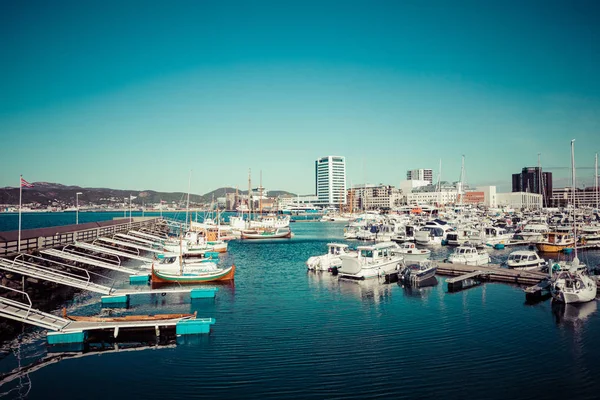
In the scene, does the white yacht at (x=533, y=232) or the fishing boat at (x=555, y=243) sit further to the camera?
the white yacht at (x=533, y=232)

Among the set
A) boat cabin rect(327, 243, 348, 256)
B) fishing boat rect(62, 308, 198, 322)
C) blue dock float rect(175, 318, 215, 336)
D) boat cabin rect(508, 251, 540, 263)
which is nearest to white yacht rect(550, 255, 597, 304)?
boat cabin rect(508, 251, 540, 263)

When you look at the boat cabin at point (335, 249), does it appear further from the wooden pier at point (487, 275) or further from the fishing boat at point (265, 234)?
the fishing boat at point (265, 234)

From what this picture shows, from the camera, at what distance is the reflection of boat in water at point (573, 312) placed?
2423 cm

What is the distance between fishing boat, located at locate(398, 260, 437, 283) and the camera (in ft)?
117

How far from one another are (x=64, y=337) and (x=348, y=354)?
13.9 metres

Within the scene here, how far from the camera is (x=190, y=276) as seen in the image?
1462 inches

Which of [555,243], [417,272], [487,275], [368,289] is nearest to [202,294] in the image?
[368,289]

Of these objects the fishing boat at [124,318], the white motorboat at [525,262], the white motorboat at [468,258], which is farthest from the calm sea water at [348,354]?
the white motorboat at [468,258]

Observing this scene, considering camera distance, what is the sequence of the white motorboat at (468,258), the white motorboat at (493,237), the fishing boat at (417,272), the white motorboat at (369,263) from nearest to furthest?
the fishing boat at (417,272) → the white motorboat at (369,263) → the white motorboat at (468,258) → the white motorboat at (493,237)

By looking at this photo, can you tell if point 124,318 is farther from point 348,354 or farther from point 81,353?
point 348,354

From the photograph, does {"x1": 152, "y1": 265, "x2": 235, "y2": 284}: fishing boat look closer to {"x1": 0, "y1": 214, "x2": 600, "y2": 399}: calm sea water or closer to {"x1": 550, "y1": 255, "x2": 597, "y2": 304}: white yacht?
{"x1": 0, "y1": 214, "x2": 600, "y2": 399}: calm sea water

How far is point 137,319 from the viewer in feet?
75.3

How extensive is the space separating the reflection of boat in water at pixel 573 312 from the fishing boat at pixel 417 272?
10302 millimetres

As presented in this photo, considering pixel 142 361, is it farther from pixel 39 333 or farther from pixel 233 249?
pixel 233 249
